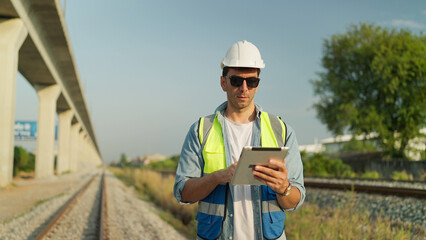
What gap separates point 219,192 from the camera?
2152mm

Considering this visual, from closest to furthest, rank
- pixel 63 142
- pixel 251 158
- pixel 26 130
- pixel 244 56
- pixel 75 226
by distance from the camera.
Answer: pixel 251 158
pixel 244 56
pixel 75 226
pixel 63 142
pixel 26 130

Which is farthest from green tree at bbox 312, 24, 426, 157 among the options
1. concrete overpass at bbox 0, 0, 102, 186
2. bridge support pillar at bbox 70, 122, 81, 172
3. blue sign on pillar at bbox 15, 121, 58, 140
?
blue sign on pillar at bbox 15, 121, 58, 140

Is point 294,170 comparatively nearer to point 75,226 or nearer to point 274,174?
point 274,174

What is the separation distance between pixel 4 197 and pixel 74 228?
7.84 metres

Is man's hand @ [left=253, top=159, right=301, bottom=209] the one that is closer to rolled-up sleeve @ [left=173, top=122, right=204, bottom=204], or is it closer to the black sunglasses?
rolled-up sleeve @ [left=173, top=122, right=204, bottom=204]

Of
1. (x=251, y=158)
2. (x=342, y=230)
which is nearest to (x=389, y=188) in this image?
(x=342, y=230)

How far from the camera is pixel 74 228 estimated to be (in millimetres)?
9406

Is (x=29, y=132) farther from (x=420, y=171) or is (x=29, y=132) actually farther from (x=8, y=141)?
(x=420, y=171)

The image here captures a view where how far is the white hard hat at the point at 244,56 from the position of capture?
2.24m

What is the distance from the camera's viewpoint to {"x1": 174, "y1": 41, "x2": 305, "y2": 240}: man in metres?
2.10

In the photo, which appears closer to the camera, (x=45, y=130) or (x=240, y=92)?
(x=240, y=92)

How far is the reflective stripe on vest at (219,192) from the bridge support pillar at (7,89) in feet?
57.2

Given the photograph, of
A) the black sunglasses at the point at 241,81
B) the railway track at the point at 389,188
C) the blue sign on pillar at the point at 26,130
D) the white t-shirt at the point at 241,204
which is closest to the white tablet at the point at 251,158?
the white t-shirt at the point at 241,204

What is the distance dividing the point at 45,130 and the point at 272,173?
32119 millimetres
